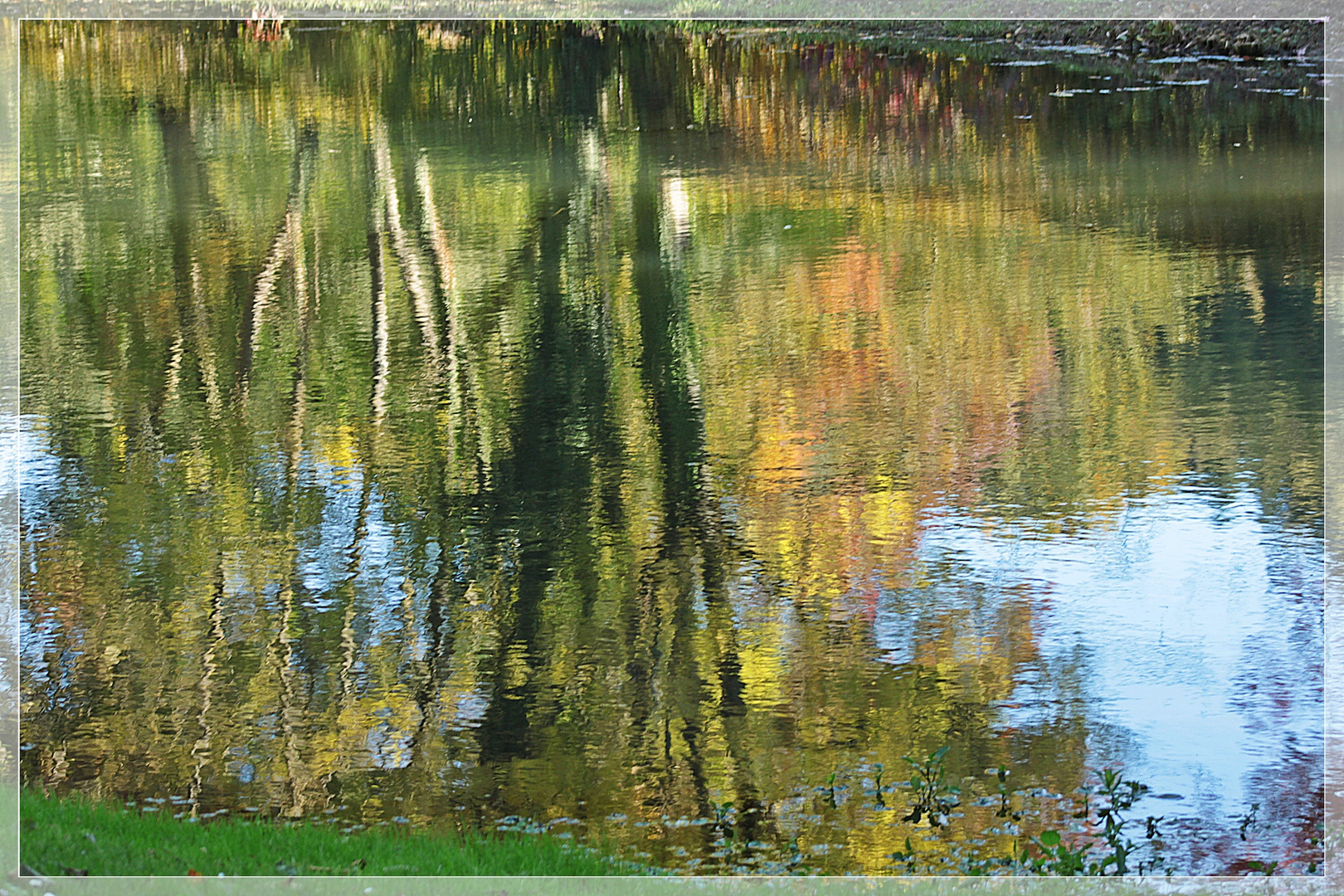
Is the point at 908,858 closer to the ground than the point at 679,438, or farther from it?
closer to the ground

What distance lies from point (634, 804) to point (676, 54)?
24.6 feet

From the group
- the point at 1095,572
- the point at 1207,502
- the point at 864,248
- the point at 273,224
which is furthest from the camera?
the point at 273,224

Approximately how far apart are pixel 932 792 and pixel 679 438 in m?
3.35

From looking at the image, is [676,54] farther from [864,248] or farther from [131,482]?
[131,482]

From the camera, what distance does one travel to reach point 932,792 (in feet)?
17.4

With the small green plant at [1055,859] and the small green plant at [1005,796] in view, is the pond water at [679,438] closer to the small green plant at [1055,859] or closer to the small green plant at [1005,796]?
the small green plant at [1005,796]

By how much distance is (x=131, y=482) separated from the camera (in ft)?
25.6

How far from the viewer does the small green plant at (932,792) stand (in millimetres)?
5227

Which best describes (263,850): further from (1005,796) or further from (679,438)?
(679,438)

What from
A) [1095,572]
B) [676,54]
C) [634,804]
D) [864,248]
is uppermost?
[676,54]

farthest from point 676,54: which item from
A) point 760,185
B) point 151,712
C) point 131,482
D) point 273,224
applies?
point 151,712

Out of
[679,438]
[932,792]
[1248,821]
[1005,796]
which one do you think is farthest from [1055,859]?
[679,438]

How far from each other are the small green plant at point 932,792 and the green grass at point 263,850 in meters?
1.08

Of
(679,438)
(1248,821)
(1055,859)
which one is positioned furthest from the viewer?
(679,438)
